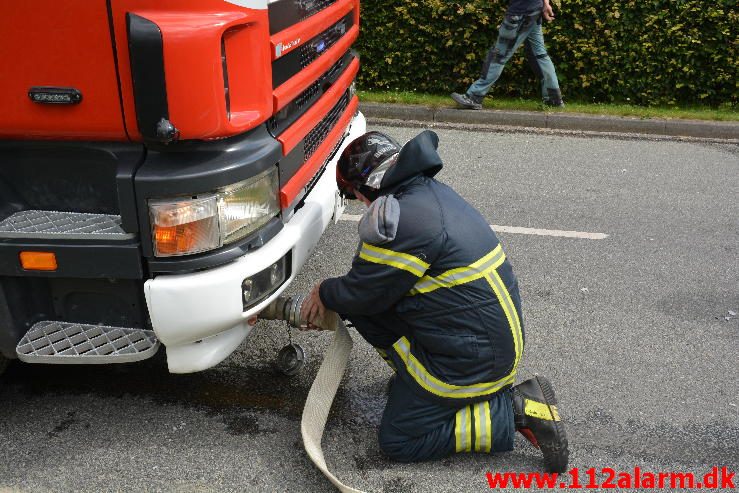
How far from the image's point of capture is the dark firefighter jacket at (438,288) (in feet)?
8.71

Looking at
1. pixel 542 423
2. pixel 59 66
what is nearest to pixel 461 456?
pixel 542 423

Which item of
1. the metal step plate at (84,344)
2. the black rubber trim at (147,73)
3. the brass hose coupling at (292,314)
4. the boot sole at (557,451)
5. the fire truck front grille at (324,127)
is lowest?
the boot sole at (557,451)

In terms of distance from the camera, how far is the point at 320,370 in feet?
9.95

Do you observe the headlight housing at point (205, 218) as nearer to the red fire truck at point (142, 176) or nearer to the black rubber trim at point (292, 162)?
the red fire truck at point (142, 176)

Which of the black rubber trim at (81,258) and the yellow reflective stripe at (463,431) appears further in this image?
the yellow reflective stripe at (463,431)

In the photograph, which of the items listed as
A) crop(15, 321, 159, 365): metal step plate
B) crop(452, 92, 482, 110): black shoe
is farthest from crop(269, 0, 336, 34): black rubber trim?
crop(452, 92, 482, 110): black shoe

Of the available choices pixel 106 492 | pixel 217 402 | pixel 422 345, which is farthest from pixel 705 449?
pixel 106 492

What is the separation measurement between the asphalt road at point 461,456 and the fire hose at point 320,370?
12 centimetres

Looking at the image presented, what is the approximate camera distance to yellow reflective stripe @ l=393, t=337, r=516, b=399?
275cm

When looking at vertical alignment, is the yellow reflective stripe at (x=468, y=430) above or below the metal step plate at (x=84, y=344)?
below

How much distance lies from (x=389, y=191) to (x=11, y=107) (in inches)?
50.3

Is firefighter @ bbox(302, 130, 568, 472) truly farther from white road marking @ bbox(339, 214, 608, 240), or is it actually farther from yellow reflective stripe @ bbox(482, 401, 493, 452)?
white road marking @ bbox(339, 214, 608, 240)

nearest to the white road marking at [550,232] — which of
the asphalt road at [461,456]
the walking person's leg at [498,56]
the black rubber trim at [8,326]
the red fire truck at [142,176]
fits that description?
the asphalt road at [461,456]

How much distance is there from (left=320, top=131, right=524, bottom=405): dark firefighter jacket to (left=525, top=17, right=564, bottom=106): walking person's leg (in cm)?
514
